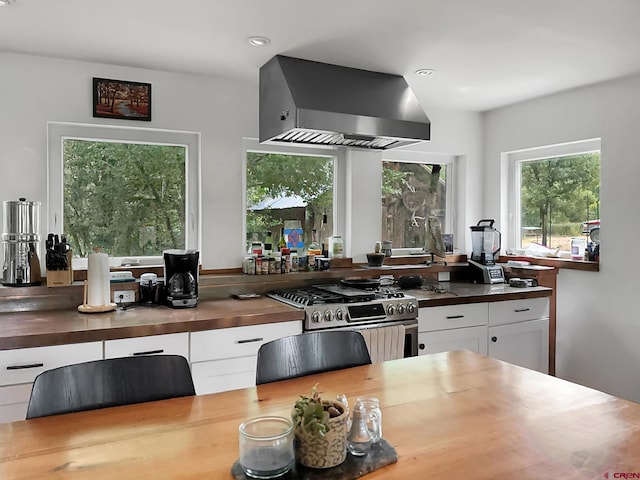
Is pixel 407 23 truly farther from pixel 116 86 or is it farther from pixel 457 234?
pixel 457 234

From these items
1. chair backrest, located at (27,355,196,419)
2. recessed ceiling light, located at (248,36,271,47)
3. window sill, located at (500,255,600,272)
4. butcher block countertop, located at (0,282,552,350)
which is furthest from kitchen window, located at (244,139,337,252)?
chair backrest, located at (27,355,196,419)

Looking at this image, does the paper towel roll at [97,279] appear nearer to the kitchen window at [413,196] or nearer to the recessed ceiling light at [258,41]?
the recessed ceiling light at [258,41]

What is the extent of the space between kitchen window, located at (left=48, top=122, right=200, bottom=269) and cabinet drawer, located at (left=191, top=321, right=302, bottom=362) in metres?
0.87

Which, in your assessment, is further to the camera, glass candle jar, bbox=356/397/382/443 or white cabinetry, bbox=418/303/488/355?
white cabinetry, bbox=418/303/488/355

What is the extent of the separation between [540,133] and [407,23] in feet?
6.08

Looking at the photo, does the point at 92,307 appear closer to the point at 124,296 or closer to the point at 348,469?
the point at 124,296

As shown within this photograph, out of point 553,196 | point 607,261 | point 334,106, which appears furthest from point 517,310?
point 334,106

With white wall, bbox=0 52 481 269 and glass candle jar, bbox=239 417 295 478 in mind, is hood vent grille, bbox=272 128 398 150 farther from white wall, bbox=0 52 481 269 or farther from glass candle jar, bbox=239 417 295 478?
glass candle jar, bbox=239 417 295 478

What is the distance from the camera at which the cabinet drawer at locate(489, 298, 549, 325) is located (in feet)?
10.7

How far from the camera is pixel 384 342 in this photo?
9.16 ft

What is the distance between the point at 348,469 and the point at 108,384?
73 cm

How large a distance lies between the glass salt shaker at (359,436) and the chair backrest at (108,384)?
58 cm

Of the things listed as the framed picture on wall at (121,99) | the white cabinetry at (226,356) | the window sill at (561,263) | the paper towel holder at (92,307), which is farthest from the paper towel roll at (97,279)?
the window sill at (561,263)

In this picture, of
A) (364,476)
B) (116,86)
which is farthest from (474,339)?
(116,86)
